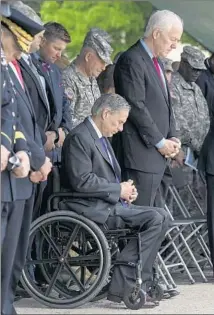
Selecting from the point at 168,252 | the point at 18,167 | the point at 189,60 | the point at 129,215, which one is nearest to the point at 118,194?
the point at 129,215

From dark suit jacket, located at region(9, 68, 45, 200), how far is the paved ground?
99 cm

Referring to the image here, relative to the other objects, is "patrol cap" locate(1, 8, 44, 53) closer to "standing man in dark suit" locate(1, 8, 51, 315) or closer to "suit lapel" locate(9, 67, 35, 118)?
"standing man in dark suit" locate(1, 8, 51, 315)

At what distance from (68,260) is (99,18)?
10.2 metres

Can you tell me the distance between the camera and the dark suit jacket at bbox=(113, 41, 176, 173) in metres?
7.00

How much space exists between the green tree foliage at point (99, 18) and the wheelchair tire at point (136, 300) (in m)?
9.21

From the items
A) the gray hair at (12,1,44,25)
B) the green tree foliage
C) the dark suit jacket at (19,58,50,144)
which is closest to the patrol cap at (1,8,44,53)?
the gray hair at (12,1,44,25)

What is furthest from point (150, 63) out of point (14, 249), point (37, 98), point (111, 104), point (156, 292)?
point (14, 249)

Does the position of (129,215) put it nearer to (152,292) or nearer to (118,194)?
(118,194)

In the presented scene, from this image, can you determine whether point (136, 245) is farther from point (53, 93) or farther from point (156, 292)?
point (53, 93)

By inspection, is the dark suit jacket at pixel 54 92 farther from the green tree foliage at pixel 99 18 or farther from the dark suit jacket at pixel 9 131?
the green tree foliage at pixel 99 18

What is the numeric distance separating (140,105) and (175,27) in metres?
0.58

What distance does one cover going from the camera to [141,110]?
6984mm

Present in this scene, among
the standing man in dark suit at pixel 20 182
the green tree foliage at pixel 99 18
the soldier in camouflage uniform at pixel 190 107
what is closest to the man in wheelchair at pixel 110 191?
the standing man in dark suit at pixel 20 182

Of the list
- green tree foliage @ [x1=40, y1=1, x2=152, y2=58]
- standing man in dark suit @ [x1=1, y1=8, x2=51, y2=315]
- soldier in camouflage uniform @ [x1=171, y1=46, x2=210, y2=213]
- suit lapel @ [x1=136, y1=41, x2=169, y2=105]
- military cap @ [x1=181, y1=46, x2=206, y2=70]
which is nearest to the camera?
standing man in dark suit @ [x1=1, y1=8, x2=51, y2=315]
